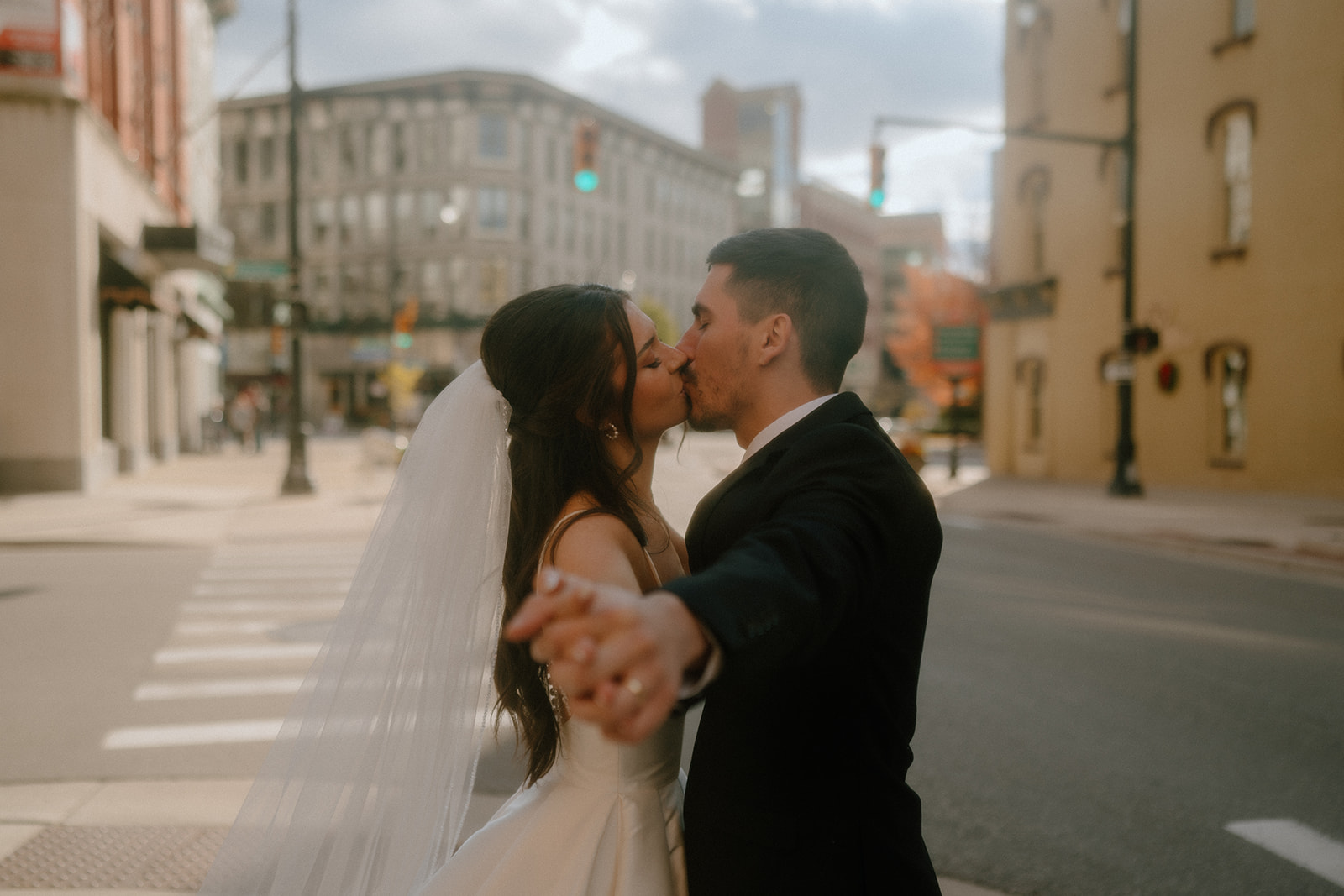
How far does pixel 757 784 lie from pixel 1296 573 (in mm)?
11550

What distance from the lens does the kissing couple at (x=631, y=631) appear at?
4.73 ft

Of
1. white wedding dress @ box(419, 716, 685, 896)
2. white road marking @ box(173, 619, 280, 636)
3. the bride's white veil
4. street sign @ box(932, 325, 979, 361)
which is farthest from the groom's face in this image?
street sign @ box(932, 325, 979, 361)

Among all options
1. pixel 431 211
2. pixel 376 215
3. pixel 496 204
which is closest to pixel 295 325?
pixel 496 204

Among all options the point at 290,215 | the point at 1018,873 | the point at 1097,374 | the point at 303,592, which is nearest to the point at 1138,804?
the point at 1018,873

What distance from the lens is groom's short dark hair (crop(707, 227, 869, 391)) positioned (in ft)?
7.09

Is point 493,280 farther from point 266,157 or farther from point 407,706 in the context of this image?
point 407,706

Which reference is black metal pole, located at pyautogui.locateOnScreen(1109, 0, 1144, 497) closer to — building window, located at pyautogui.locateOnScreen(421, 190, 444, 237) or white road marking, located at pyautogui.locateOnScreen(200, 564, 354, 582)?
white road marking, located at pyautogui.locateOnScreen(200, 564, 354, 582)

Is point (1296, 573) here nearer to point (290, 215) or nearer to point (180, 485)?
point (290, 215)

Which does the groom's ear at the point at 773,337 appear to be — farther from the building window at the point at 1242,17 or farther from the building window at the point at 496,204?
the building window at the point at 496,204

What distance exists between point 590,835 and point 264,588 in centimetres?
899

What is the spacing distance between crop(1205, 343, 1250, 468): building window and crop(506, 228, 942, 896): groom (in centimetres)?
2111

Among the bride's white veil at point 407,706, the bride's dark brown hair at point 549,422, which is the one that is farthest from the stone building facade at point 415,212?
the bride's dark brown hair at point 549,422

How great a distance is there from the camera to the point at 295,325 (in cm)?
1933

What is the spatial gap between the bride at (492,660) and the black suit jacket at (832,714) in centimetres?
28
